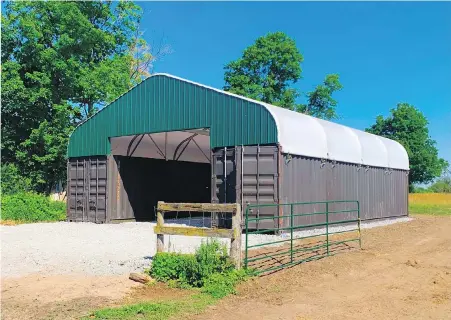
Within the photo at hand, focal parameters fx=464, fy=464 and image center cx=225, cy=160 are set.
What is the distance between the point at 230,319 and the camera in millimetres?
6066

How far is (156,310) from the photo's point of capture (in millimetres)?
6375

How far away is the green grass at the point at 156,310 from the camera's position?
6.11 m

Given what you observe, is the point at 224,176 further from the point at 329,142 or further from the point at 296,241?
the point at 329,142

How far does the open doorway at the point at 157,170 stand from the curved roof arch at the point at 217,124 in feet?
4.25

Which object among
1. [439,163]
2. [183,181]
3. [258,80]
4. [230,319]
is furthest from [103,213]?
[439,163]

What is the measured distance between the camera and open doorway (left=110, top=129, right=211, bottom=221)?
21125mm

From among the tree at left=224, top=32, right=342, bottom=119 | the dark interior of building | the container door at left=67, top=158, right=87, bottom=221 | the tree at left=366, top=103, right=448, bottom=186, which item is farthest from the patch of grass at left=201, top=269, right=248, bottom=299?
the tree at left=366, top=103, right=448, bottom=186

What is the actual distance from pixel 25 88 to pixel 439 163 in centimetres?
5043

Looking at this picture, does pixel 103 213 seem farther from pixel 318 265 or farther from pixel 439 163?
pixel 439 163

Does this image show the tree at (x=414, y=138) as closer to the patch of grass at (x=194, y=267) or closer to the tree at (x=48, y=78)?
the tree at (x=48, y=78)

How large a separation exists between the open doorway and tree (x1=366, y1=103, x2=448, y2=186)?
39.1 m

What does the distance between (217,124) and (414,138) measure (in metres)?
50.1

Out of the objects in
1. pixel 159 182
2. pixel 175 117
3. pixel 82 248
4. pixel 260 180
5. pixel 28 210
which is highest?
pixel 175 117

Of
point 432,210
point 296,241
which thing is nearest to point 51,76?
point 296,241
